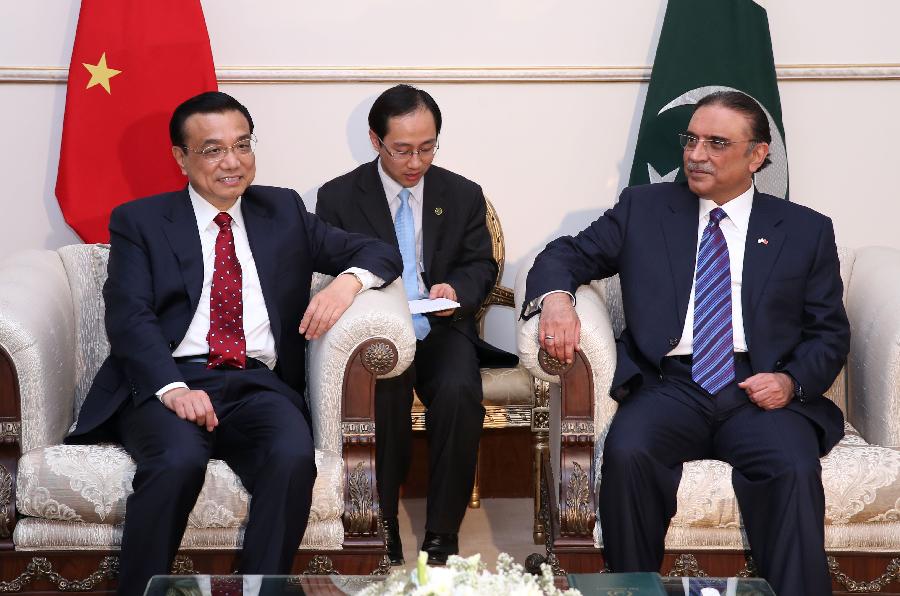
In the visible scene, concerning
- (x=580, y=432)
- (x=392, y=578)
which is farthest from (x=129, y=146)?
(x=392, y=578)

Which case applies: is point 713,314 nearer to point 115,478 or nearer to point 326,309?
point 326,309

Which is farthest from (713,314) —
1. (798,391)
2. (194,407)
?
(194,407)

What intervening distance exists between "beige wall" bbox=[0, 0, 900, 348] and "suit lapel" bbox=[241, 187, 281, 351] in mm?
1252

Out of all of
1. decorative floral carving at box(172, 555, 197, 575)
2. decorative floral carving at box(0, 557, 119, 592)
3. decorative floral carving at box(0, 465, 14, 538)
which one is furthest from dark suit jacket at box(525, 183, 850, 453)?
decorative floral carving at box(0, 465, 14, 538)

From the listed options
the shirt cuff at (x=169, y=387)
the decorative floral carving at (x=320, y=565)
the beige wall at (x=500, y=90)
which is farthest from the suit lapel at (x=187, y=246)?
the beige wall at (x=500, y=90)

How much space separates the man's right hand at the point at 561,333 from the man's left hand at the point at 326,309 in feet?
1.80

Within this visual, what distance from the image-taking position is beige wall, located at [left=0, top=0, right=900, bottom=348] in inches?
189

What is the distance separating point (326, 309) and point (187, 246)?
17.8 inches

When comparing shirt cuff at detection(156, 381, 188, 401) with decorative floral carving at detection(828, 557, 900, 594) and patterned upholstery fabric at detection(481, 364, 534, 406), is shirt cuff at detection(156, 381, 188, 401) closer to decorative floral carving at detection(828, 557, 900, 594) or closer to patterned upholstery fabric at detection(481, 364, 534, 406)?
patterned upholstery fabric at detection(481, 364, 534, 406)

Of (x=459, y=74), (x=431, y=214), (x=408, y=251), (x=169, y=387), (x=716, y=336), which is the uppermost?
(x=459, y=74)

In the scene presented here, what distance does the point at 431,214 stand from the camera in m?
4.19

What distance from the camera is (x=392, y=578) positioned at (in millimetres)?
2084

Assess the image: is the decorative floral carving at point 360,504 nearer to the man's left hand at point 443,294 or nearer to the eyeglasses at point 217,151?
the man's left hand at point 443,294

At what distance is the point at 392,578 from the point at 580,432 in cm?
136
